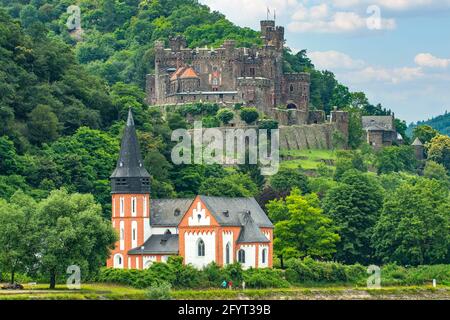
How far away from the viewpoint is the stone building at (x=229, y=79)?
149125 millimetres

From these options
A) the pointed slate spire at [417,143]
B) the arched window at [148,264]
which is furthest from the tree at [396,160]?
the arched window at [148,264]

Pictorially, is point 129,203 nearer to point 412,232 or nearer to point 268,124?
point 412,232

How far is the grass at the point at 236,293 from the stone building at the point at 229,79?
58.7 m

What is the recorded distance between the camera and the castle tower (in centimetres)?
9350

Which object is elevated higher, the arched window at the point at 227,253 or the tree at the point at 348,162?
the tree at the point at 348,162

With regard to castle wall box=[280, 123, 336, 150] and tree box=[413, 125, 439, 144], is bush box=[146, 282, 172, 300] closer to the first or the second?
castle wall box=[280, 123, 336, 150]

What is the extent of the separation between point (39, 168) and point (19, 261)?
1012 inches

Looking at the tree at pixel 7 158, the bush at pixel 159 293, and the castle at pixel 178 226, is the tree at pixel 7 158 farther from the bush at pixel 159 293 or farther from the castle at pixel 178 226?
the bush at pixel 159 293

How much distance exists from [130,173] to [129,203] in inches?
68.7

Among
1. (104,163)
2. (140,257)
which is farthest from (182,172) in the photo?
(140,257)

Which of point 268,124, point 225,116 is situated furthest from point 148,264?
point 268,124

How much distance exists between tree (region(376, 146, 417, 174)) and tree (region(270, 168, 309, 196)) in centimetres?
2210

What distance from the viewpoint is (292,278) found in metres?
91.0
